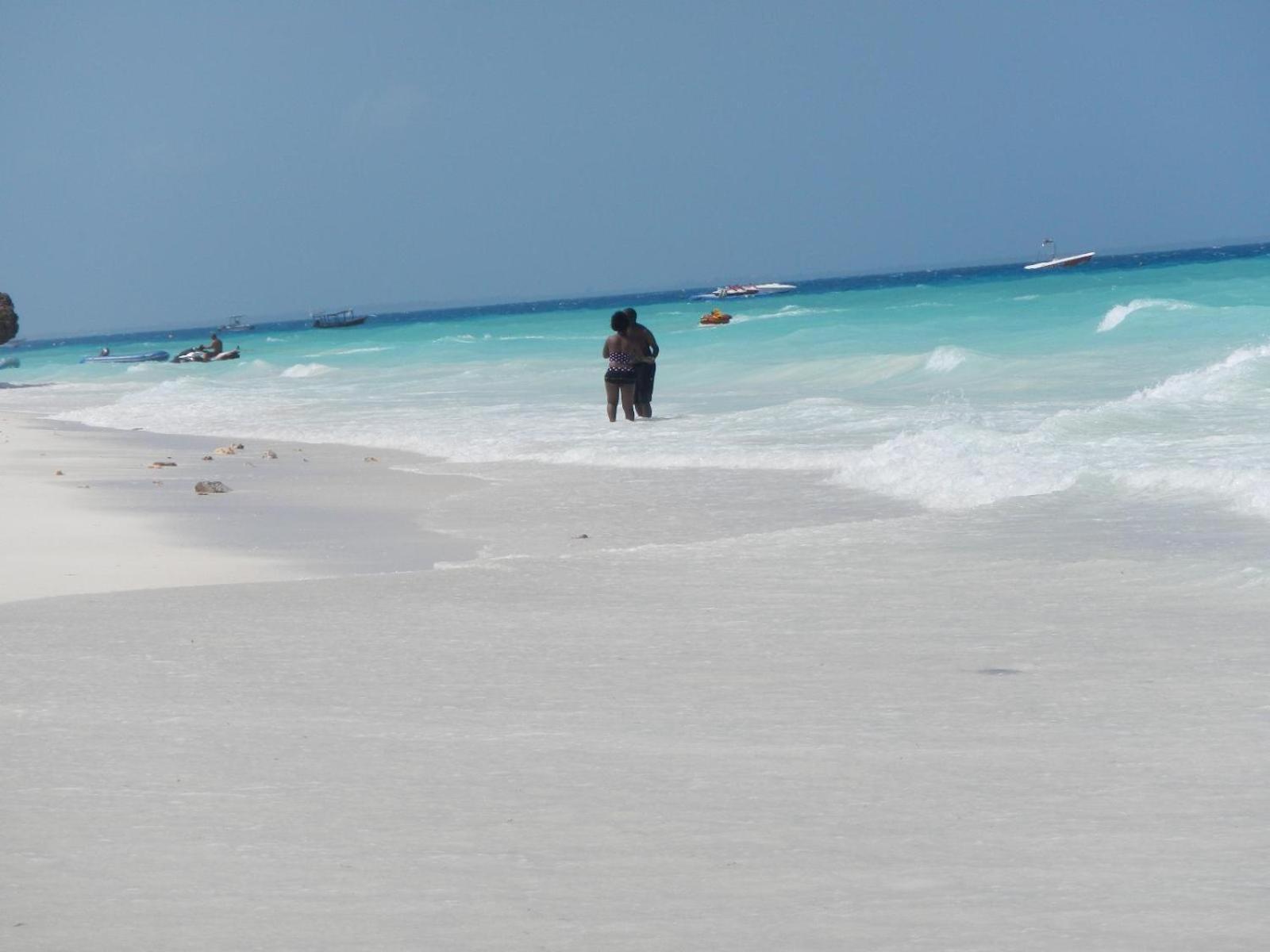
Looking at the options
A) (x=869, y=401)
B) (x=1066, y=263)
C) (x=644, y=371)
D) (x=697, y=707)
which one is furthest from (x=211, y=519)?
(x=1066, y=263)

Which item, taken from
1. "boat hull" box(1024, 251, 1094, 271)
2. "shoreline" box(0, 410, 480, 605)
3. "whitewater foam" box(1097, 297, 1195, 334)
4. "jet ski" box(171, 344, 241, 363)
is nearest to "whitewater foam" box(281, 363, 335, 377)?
"jet ski" box(171, 344, 241, 363)

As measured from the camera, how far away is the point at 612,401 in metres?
18.5

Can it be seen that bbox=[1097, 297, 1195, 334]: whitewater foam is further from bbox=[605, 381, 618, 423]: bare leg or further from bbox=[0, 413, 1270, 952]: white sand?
bbox=[0, 413, 1270, 952]: white sand

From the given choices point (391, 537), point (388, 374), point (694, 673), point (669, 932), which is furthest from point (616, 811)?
point (388, 374)

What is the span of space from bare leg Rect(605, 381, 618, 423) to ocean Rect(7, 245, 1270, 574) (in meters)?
0.20

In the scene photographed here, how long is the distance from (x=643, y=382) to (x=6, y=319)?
65.1 metres

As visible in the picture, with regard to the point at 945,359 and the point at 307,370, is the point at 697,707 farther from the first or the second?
the point at 307,370

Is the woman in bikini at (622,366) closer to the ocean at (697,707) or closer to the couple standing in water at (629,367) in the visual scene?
the couple standing in water at (629,367)

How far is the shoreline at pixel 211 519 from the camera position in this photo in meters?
8.41

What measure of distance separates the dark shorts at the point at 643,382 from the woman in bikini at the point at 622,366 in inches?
3.0

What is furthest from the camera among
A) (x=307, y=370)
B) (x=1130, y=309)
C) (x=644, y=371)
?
(x=307, y=370)

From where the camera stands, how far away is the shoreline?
8414 mm

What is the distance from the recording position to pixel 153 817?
13.3 ft

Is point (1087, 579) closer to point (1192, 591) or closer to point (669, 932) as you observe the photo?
point (1192, 591)
